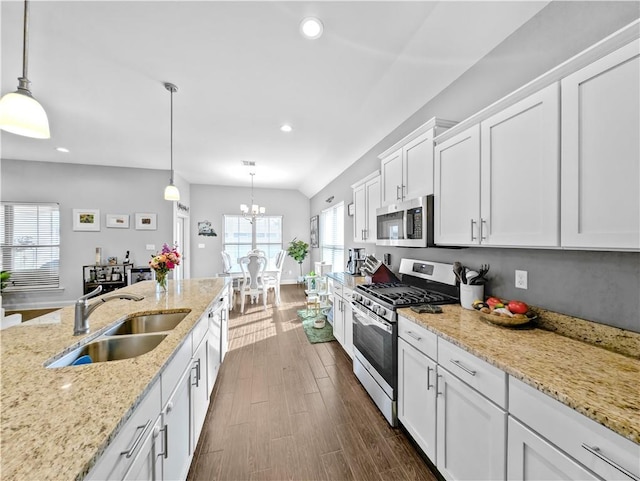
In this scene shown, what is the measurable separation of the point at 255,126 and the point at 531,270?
3188 millimetres

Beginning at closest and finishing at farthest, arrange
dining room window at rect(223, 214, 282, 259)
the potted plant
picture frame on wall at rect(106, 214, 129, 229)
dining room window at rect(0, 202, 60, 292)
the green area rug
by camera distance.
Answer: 1. the green area rug
2. dining room window at rect(0, 202, 60, 292)
3. picture frame on wall at rect(106, 214, 129, 229)
4. the potted plant
5. dining room window at rect(223, 214, 282, 259)

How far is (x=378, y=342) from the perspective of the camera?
6.49ft

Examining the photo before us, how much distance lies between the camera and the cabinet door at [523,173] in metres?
1.12

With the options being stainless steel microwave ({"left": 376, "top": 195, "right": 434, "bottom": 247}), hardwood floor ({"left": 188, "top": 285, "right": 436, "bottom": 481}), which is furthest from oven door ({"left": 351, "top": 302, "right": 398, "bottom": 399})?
stainless steel microwave ({"left": 376, "top": 195, "right": 434, "bottom": 247})

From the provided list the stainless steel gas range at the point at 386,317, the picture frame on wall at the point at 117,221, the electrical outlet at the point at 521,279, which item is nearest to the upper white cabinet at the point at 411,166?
the stainless steel gas range at the point at 386,317

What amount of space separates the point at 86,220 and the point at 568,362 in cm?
684

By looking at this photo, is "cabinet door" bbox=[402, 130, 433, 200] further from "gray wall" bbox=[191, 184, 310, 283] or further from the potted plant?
"gray wall" bbox=[191, 184, 310, 283]

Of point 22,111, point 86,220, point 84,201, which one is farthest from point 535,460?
point 84,201

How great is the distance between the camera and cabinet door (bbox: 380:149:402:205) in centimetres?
231

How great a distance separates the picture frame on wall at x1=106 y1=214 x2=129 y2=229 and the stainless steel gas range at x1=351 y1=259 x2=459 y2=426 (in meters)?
5.07

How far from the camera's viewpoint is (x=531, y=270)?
1.48 meters

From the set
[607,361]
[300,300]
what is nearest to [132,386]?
[607,361]

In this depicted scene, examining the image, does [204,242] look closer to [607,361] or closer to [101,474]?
[101,474]

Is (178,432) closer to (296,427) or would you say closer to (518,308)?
(296,427)
